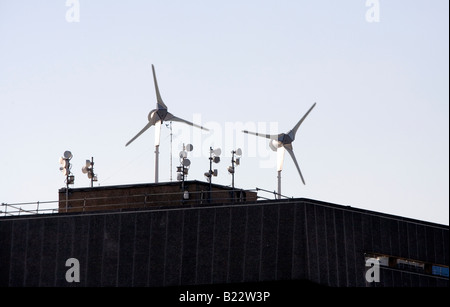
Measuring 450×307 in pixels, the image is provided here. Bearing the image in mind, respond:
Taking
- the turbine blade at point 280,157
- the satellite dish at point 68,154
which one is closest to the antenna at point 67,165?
the satellite dish at point 68,154

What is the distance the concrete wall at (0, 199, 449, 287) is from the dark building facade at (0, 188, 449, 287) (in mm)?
58

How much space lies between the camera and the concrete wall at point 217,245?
79062mm

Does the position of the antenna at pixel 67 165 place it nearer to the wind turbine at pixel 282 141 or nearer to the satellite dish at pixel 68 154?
the satellite dish at pixel 68 154

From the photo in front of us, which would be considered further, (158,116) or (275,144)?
(275,144)

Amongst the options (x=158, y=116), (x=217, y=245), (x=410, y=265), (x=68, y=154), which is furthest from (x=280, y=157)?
(x=217, y=245)

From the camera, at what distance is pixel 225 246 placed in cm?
8000

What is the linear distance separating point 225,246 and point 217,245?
49 centimetres

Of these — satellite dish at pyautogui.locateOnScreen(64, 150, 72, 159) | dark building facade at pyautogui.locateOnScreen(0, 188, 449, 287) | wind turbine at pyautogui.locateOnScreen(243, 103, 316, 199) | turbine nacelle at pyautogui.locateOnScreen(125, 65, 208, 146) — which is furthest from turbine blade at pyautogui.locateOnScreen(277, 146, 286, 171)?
dark building facade at pyautogui.locateOnScreen(0, 188, 449, 287)

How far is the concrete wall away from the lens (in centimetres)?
7906

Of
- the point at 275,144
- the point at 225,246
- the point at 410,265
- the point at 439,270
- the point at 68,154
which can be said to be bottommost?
the point at 439,270

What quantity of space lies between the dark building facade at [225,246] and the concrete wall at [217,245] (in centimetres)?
6

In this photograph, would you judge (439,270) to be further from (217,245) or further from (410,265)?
(217,245)

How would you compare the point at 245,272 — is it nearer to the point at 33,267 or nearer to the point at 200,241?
the point at 200,241

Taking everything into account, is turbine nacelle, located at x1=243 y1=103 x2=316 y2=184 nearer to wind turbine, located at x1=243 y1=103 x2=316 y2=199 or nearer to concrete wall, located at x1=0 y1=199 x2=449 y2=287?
wind turbine, located at x1=243 y1=103 x2=316 y2=199
